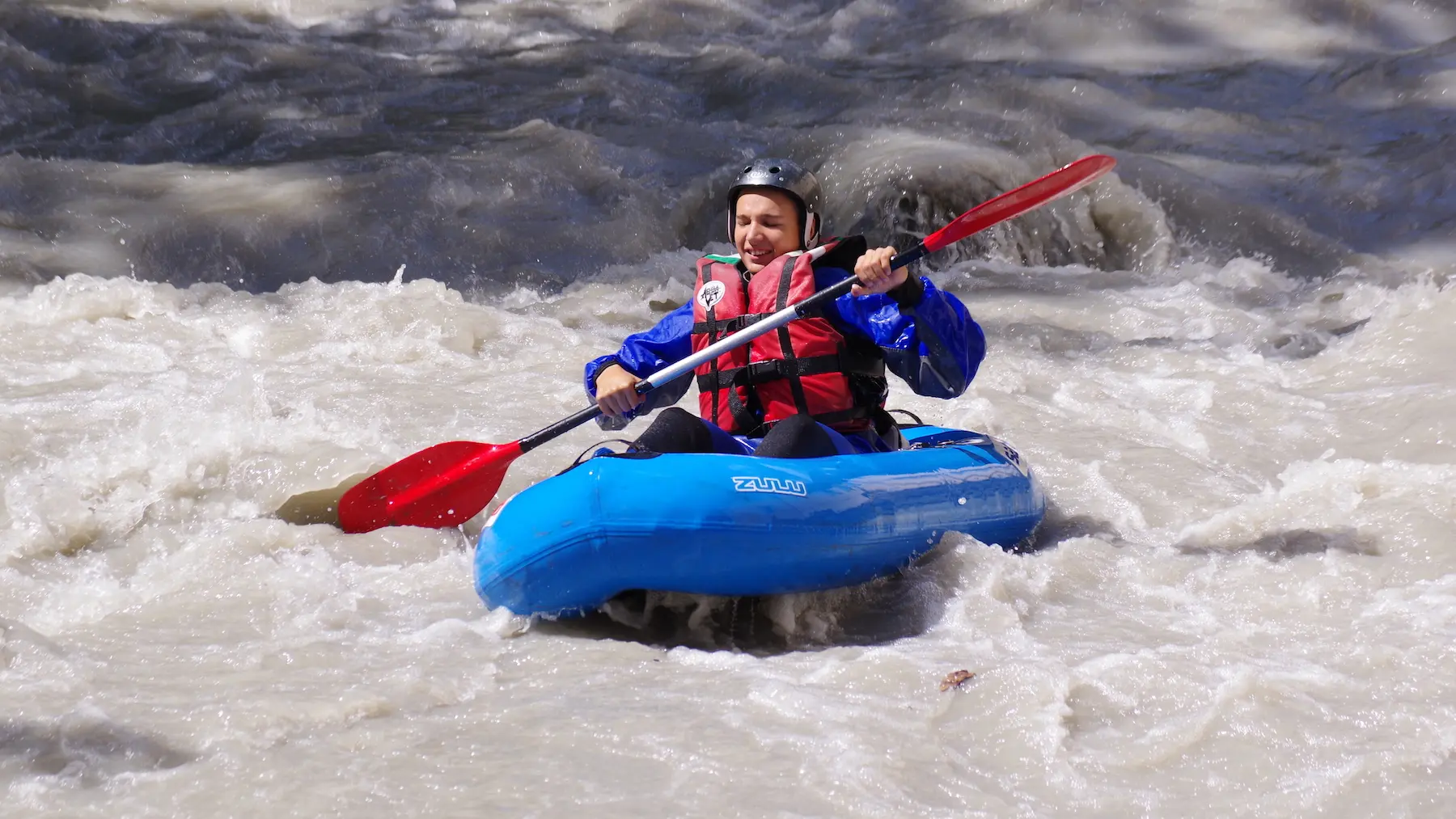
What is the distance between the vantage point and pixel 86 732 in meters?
2.23

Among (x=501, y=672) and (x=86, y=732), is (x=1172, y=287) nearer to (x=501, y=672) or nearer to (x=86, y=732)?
(x=501, y=672)

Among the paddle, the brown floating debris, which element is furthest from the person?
the brown floating debris

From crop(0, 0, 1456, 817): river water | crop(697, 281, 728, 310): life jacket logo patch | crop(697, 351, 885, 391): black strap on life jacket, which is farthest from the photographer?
crop(697, 281, 728, 310): life jacket logo patch

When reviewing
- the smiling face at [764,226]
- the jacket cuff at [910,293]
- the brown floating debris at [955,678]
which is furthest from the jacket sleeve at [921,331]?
the brown floating debris at [955,678]

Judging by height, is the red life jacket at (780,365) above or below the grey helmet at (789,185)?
below

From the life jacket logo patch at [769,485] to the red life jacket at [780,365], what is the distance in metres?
0.42

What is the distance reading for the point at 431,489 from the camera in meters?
3.49

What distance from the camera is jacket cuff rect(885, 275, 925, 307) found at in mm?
3109

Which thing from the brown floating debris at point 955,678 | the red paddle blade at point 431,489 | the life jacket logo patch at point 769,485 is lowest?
the brown floating debris at point 955,678

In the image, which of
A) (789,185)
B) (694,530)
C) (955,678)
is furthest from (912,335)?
(955,678)

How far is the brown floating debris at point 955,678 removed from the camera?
8.25 ft

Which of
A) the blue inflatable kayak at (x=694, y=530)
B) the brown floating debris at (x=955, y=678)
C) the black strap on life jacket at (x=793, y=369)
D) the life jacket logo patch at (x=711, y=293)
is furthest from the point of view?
the life jacket logo patch at (x=711, y=293)

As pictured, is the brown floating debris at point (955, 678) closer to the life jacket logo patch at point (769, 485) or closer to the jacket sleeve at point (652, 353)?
the life jacket logo patch at point (769, 485)

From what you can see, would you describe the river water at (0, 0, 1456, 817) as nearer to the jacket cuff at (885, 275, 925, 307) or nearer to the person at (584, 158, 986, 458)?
the person at (584, 158, 986, 458)
